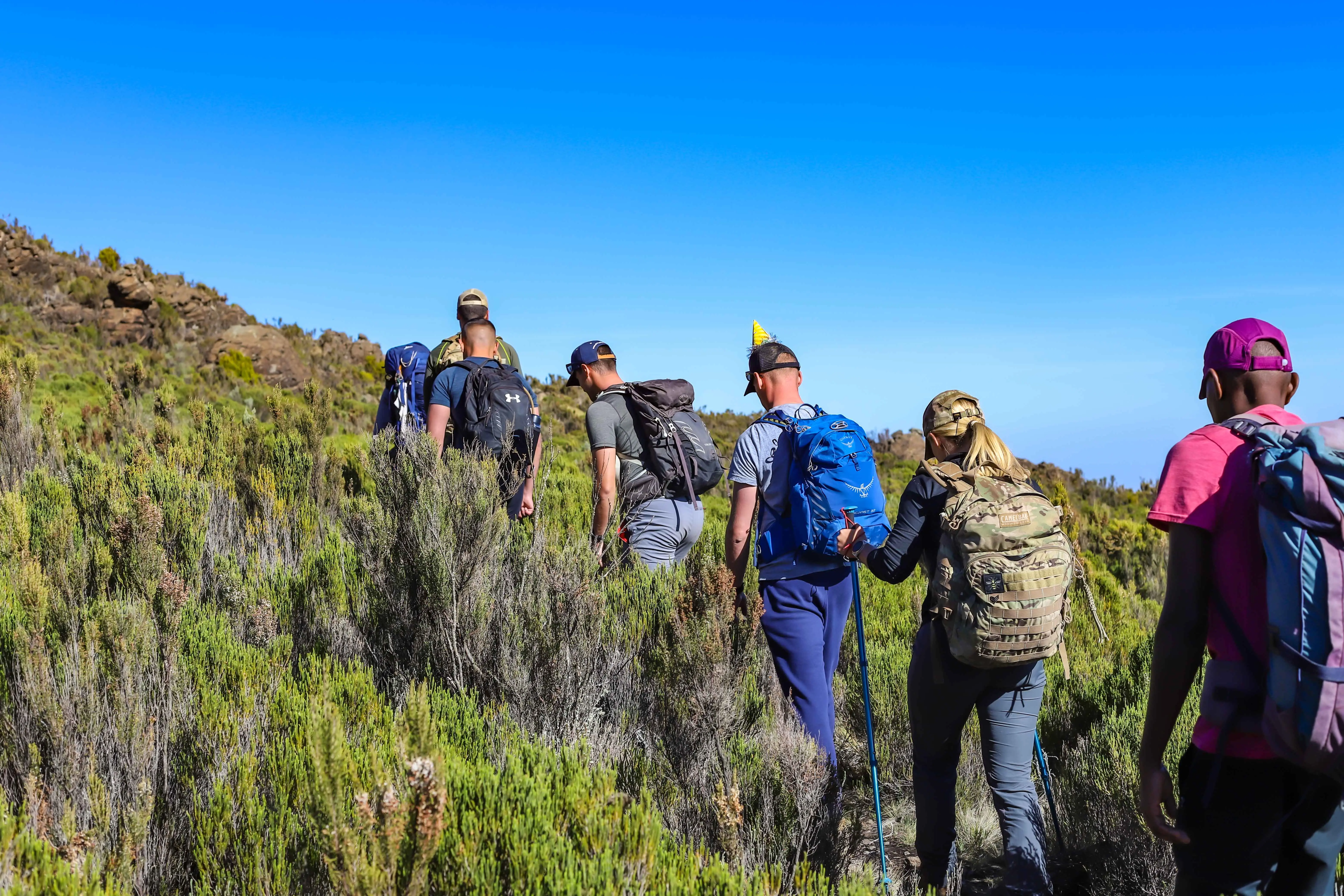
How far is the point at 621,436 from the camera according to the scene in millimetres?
4473

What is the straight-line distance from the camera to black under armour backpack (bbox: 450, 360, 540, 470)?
16.4ft

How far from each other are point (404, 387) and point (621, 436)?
185 cm

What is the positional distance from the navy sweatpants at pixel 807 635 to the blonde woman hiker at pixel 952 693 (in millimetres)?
610

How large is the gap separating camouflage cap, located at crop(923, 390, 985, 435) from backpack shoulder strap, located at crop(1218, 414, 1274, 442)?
1.07 m

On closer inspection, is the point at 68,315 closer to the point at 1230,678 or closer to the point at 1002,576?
the point at 1002,576

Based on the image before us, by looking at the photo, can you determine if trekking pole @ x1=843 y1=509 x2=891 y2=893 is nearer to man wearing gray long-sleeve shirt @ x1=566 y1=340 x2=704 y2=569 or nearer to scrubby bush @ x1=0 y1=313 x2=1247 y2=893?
scrubby bush @ x1=0 y1=313 x2=1247 y2=893

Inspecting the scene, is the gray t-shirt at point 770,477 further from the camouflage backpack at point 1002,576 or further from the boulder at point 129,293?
the boulder at point 129,293

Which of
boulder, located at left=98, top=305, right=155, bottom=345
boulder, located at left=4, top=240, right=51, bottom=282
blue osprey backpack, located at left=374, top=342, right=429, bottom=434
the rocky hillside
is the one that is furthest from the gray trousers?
boulder, located at left=4, top=240, right=51, bottom=282

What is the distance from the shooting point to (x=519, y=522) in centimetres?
503

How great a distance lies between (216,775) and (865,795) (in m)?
3.19

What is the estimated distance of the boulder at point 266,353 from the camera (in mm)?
23812

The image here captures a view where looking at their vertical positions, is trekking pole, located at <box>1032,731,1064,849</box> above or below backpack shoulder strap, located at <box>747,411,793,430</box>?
below

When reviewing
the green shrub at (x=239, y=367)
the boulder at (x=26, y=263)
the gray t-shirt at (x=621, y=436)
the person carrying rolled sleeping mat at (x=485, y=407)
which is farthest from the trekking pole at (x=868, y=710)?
the boulder at (x=26, y=263)

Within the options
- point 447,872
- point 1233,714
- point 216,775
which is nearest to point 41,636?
point 216,775
